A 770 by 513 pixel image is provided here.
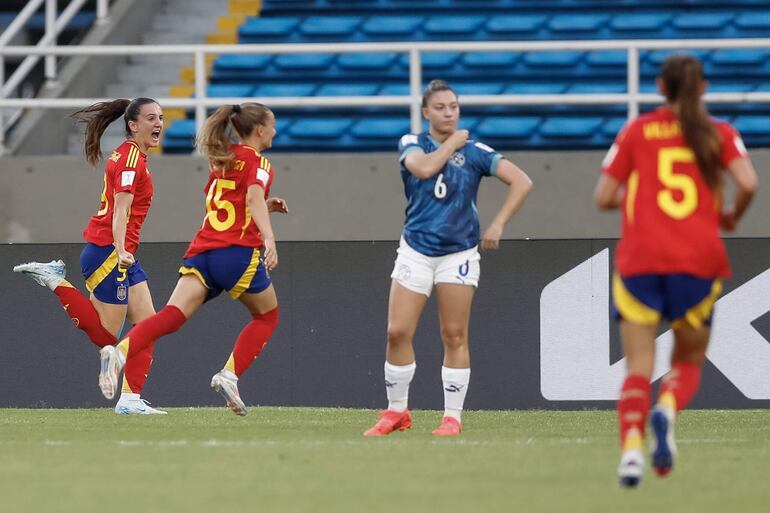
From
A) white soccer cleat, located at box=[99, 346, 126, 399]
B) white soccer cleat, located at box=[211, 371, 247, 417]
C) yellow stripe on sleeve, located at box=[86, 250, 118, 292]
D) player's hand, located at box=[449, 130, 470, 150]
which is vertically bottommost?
white soccer cleat, located at box=[211, 371, 247, 417]

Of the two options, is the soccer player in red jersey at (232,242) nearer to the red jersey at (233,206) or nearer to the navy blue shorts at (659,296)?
the red jersey at (233,206)

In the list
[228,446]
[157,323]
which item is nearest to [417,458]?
[228,446]

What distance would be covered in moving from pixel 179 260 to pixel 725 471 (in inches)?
244

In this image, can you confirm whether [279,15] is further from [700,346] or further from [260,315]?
[700,346]

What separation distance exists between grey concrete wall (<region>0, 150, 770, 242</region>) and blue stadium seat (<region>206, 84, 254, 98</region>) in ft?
10.4

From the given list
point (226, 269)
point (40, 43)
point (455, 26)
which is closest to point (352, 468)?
point (226, 269)

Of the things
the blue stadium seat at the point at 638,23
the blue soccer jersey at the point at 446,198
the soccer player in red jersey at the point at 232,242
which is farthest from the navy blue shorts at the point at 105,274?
the blue stadium seat at the point at 638,23

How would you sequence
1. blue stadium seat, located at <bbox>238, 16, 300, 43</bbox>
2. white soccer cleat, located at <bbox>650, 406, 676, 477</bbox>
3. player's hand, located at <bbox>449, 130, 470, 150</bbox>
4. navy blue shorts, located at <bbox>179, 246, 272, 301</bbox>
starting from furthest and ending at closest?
1. blue stadium seat, located at <bbox>238, 16, 300, 43</bbox>
2. navy blue shorts, located at <bbox>179, 246, 272, 301</bbox>
3. player's hand, located at <bbox>449, 130, 470, 150</bbox>
4. white soccer cleat, located at <bbox>650, 406, 676, 477</bbox>

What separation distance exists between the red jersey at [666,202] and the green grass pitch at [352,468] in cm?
87

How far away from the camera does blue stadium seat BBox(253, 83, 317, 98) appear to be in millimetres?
15039

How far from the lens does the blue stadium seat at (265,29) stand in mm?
16281

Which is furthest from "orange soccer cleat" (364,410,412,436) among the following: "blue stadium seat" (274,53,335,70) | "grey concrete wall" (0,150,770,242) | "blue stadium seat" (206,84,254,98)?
"blue stadium seat" (274,53,335,70)

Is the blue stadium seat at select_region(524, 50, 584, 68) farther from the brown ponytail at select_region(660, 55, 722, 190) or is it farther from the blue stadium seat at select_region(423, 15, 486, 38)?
the brown ponytail at select_region(660, 55, 722, 190)

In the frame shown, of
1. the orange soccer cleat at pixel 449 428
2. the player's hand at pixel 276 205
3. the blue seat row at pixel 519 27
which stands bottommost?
the orange soccer cleat at pixel 449 428
